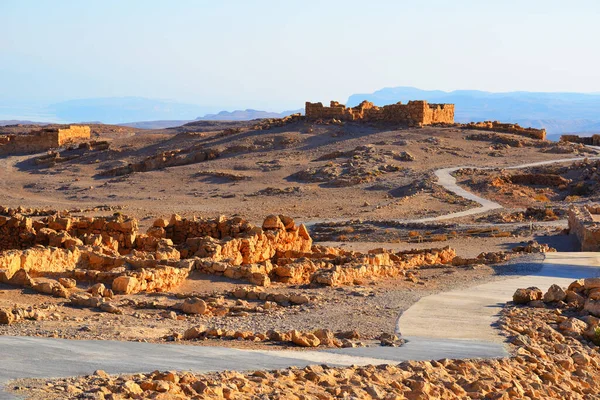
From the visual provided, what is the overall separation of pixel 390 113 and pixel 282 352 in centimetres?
4224

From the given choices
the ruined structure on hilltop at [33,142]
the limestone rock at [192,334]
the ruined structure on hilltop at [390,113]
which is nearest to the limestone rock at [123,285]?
the limestone rock at [192,334]

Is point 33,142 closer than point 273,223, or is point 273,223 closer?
point 273,223

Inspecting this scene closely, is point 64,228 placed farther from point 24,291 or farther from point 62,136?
point 62,136

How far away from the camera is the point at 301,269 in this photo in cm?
1541

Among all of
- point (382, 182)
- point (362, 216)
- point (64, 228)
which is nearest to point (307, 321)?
point (64, 228)

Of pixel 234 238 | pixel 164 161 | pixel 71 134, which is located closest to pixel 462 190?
pixel 164 161

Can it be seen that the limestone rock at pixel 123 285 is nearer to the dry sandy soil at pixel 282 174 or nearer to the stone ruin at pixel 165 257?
the stone ruin at pixel 165 257

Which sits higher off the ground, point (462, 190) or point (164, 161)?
point (164, 161)

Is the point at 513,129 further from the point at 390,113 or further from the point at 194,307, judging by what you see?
the point at 194,307

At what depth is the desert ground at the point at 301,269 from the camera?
8.63 m

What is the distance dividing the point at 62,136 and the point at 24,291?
45900 millimetres

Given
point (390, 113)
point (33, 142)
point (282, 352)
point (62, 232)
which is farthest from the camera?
point (33, 142)

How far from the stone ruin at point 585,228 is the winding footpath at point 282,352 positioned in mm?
7382

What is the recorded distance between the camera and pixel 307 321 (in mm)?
11414
